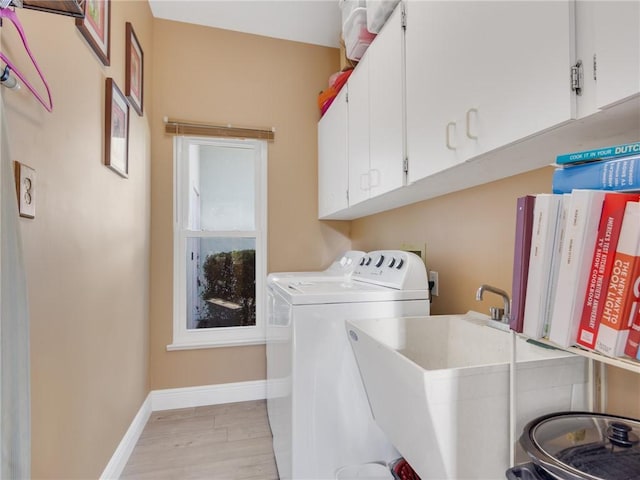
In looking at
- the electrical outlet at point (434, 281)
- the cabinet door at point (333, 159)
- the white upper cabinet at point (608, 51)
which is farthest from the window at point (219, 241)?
the white upper cabinet at point (608, 51)

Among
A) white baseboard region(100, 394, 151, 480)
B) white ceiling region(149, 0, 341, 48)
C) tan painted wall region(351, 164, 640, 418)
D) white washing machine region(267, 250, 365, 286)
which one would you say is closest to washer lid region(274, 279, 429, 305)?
tan painted wall region(351, 164, 640, 418)

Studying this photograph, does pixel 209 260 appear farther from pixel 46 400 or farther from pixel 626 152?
pixel 626 152

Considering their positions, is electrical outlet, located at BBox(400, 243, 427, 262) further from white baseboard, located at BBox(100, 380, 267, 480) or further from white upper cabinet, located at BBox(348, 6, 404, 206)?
white baseboard, located at BBox(100, 380, 267, 480)

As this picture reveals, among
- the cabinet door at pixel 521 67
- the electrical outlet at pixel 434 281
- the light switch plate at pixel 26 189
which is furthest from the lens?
the electrical outlet at pixel 434 281

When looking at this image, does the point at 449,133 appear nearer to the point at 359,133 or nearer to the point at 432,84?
the point at 432,84

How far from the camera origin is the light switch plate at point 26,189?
0.93m

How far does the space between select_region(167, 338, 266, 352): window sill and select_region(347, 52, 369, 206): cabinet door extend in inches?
55.1

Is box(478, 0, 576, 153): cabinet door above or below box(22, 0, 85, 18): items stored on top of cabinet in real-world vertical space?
below

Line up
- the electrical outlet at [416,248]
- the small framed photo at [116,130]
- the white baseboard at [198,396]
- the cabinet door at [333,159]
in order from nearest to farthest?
1. the small framed photo at [116,130]
2. the electrical outlet at [416,248]
3. the cabinet door at [333,159]
4. the white baseboard at [198,396]

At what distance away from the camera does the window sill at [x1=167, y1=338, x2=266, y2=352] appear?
8.22 ft

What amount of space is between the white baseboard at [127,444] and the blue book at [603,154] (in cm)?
210

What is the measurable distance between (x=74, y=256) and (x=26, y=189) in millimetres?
396

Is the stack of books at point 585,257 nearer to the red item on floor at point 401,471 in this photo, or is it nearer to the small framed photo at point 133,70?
the red item on floor at point 401,471

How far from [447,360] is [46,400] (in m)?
1.38
